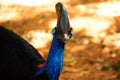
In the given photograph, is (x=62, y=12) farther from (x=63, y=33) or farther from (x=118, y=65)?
(x=118, y=65)

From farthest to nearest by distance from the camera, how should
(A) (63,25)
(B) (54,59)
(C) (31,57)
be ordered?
(C) (31,57), (B) (54,59), (A) (63,25)

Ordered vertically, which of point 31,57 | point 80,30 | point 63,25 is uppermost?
point 63,25

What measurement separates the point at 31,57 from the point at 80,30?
10.0 feet

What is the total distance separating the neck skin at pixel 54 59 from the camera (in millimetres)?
4152

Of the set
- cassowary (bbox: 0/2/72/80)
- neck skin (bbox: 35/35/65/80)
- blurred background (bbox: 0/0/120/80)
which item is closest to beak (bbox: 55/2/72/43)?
cassowary (bbox: 0/2/72/80)

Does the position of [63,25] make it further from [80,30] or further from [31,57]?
[80,30]

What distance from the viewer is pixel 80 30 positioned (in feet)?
25.4

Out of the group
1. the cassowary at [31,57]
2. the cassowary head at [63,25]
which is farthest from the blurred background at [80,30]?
the cassowary head at [63,25]

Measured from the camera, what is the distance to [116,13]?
813 cm

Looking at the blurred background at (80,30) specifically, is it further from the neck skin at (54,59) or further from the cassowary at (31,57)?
the neck skin at (54,59)

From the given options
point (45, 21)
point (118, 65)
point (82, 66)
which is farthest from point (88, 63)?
point (45, 21)

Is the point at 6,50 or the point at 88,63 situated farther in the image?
the point at 88,63

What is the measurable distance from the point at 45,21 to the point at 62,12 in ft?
13.6

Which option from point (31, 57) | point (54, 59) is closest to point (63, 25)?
point (54, 59)
